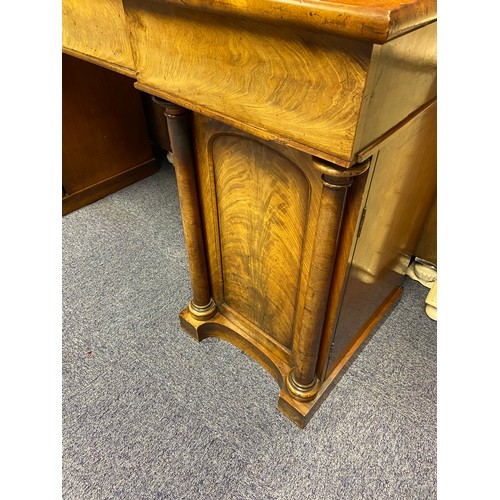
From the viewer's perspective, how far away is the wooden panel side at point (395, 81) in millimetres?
472

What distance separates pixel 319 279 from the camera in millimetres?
729

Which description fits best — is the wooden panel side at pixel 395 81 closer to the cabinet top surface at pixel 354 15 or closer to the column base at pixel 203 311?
the cabinet top surface at pixel 354 15

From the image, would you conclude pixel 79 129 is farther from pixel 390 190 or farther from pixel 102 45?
pixel 390 190

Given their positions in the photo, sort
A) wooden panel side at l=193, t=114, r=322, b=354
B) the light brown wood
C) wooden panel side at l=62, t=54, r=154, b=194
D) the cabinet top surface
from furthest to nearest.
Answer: wooden panel side at l=62, t=54, r=154, b=194 → the light brown wood → wooden panel side at l=193, t=114, r=322, b=354 → the cabinet top surface

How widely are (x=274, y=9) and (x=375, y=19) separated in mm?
124

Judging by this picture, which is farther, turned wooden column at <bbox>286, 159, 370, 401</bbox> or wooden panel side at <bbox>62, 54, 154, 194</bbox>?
wooden panel side at <bbox>62, 54, 154, 194</bbox>

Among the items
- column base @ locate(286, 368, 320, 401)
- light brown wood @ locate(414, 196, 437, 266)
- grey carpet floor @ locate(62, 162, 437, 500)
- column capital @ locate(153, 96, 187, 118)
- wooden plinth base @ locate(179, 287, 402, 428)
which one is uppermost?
column capital @ locate(153, 96, 187, 118)

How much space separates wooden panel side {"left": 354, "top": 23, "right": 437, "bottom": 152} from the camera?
47 cm

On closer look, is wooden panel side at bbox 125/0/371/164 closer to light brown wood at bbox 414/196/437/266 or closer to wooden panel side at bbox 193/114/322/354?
wooden panel side at bbox 193/114/322/354

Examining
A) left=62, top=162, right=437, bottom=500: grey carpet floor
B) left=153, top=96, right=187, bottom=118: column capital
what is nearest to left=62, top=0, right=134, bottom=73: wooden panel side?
left=153, top=96, right=187, bottom=118: column capital

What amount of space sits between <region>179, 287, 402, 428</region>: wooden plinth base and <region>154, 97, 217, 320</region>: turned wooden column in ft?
0.15

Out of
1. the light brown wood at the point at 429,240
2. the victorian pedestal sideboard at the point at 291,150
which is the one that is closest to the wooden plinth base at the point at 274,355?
the victorian pedestal sideboard at the point at 291,150

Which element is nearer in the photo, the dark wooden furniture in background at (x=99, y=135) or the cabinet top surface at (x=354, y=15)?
the cabinet top surface at (x=354, y=15)

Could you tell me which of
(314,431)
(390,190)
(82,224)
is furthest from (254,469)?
(82,224)
